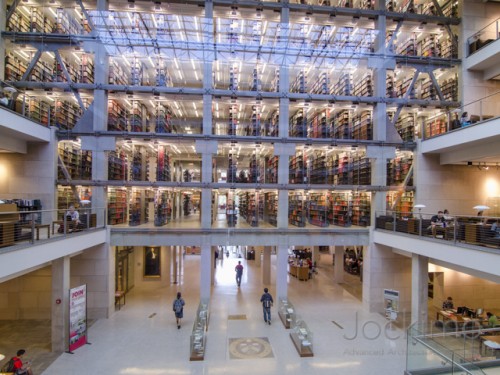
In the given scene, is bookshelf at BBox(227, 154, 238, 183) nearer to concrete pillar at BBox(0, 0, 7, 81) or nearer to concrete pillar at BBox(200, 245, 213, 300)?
concrete pillar at BBox(200, 245, 213, 300)

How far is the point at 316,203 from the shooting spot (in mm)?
14180

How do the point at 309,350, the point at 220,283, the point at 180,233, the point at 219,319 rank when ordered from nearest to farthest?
1. the point at 309,350
2. the point at 219,319
3. the point at 180,233
4. the point at 220,283

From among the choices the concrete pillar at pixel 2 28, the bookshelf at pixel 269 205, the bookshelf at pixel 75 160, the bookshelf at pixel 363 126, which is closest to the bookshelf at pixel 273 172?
the bookshelf at pixel 269 205

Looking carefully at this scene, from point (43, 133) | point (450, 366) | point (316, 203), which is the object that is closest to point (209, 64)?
point (43, 133)

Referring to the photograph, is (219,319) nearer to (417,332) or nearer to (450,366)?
(417,332)

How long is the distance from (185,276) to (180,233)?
4.79 metres

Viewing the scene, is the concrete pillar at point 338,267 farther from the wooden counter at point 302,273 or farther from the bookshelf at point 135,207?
the bookshelf at point 135,207

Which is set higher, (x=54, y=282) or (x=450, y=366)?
(x=54, y=282)

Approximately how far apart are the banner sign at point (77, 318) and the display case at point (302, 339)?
17.5 feet

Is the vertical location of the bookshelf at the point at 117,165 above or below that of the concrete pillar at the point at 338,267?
above

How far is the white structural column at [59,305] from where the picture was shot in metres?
7.72

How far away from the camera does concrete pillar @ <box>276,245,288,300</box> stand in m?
11.1

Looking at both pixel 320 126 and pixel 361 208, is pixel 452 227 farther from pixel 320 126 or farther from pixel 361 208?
pixel 320 126

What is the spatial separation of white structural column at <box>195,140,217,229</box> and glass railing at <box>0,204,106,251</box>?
3.35 metres
